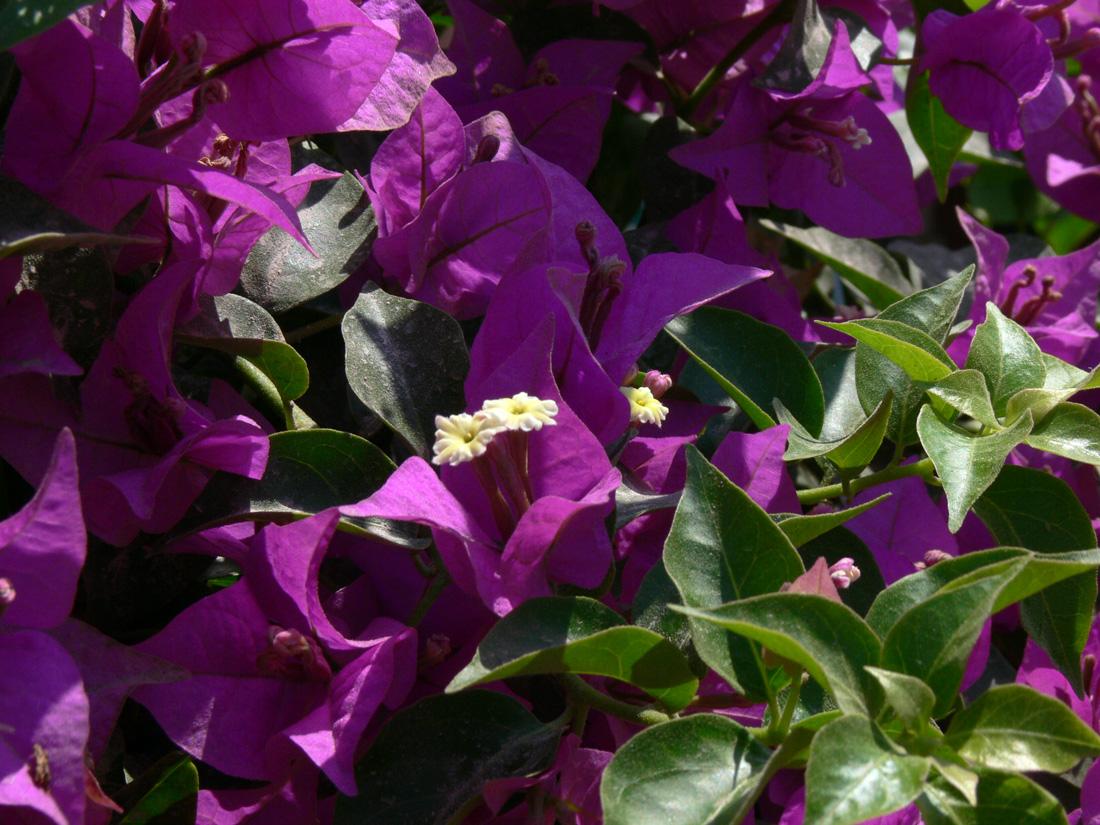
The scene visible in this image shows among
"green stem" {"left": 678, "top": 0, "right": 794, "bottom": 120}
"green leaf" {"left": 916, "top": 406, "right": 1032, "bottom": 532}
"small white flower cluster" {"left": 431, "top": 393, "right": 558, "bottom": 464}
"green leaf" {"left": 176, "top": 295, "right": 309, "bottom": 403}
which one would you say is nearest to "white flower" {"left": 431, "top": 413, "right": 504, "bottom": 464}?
"small white flower cluster" {"left": 431, "top": 393, "right": 558, "bottom": 464}

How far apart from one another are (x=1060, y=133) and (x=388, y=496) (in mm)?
884

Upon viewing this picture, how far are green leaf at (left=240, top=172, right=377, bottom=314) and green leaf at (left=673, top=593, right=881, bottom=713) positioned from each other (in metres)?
0.31

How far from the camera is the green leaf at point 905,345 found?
49cm

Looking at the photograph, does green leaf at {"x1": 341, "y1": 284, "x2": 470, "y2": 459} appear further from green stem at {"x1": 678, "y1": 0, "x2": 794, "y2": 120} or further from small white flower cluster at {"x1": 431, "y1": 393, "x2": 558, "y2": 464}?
green stem at {"x1": 678, "y1": 0, "x2": 794, "y2": 120}

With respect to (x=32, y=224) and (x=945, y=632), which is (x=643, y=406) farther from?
(x=32, y=224)

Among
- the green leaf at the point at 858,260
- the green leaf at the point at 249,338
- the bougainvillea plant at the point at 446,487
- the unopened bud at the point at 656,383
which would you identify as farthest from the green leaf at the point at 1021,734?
the green leaf at the point at 858,260

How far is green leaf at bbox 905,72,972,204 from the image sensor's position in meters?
0.78

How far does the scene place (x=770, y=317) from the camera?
0.68m

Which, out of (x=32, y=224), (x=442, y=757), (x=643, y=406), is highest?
(x=32, y=224)

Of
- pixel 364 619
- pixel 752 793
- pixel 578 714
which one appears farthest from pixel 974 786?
pixel 364 619

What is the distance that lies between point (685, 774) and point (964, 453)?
0.21 meters

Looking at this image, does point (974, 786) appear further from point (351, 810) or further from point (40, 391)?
point (40, 391)

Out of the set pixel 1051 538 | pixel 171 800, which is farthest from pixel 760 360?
pixel 171 800

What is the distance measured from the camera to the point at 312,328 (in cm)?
59
